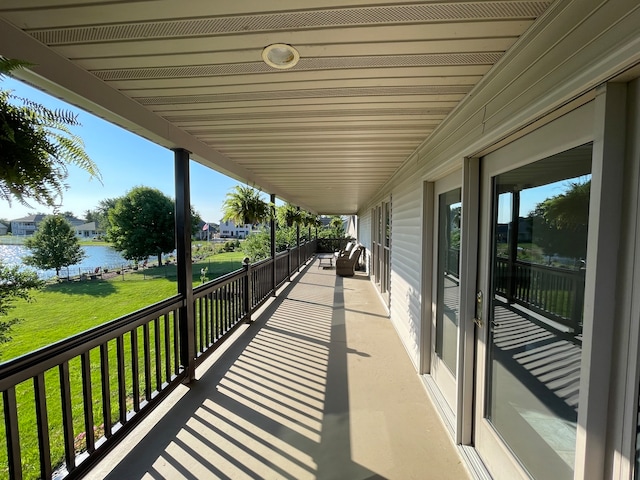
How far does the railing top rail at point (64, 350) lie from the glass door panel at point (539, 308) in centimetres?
232

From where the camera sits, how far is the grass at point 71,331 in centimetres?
223

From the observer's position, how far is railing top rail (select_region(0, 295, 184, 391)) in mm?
1266

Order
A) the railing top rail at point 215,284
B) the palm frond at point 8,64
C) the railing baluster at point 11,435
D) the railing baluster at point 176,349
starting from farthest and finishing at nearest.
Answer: the railing top rail at point 215,284
the railing baluster at point 176,349
the railing baluster at point 11,435
the palm frond at point 8,64

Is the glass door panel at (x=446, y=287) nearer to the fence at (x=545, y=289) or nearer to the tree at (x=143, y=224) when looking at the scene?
the fence at (x=545, y=289)

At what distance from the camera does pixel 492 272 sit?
5.54 feet

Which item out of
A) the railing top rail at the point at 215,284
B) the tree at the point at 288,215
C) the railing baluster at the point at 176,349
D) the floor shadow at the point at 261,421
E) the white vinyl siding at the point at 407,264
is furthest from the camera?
the tree at the point at 288,215

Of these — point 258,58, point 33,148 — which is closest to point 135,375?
point 33,148

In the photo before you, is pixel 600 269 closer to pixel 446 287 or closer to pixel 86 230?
pixel 446 287

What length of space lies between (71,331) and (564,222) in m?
5.64

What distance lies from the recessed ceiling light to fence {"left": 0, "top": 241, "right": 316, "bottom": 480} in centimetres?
181

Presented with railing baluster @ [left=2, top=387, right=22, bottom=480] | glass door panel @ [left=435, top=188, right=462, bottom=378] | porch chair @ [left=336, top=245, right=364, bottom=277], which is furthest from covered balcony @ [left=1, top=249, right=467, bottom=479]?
porch chair @ [left=336, top=245, right=364, bottom=277]

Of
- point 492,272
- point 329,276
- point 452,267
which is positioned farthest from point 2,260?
point 329,276

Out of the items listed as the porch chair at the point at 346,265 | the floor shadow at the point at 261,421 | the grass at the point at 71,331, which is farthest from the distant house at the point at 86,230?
the porch chair at the point at 346,265

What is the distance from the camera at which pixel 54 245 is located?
2236 millimetres
